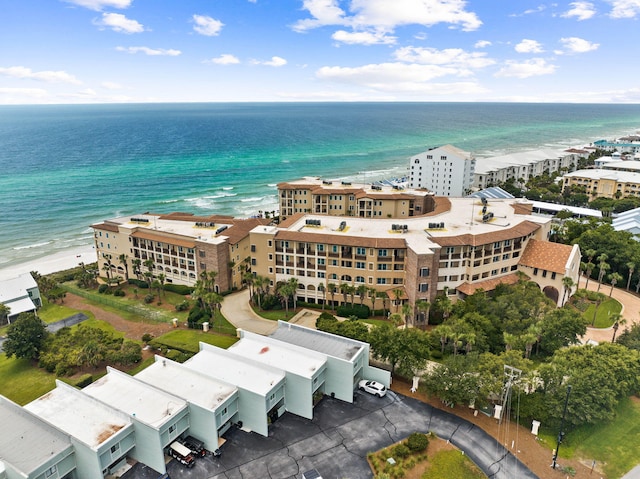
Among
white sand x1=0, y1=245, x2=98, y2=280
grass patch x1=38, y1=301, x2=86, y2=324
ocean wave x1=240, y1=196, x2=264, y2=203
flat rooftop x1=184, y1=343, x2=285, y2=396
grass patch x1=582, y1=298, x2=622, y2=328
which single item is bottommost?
white sand x1=0, y1=245, x2=98, y2=280

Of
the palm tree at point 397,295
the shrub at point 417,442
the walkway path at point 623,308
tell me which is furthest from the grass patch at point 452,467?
the walkway path at point 623,308

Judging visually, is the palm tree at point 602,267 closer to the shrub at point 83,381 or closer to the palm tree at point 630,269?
the palm tree at point 630,269

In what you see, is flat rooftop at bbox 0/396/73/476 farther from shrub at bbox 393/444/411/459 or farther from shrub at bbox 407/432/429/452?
shrub at bbox 407/432/429/452

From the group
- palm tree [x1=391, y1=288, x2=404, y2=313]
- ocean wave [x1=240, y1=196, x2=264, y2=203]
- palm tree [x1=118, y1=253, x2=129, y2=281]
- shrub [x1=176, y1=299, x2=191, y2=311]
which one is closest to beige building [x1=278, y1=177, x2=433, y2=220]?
palm tree [x1=391, y1=288, x2=404, y2=313]

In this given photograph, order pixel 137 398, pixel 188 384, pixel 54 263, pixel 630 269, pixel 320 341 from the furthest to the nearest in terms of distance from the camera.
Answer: pixel 54 263 → pixel 630 269 → pixel 320 341 → pixel 188 384 → pixel 137 398

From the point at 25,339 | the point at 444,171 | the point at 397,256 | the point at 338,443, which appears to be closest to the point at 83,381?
the point at 25,339

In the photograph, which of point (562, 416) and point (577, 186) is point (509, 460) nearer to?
point (562, 416)

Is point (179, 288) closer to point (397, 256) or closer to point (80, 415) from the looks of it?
point (80, 415)
